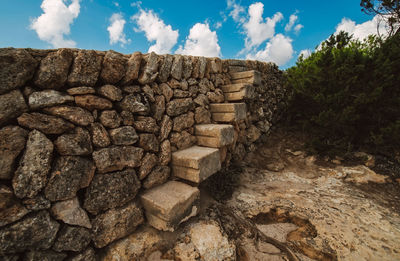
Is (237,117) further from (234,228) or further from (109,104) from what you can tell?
(109,104)

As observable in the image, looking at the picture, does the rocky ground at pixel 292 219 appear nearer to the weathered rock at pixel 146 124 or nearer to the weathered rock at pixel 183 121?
the weathered rock at pixel 183 121

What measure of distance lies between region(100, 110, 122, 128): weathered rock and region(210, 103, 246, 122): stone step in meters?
1.97

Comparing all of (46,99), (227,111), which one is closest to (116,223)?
(46,99)

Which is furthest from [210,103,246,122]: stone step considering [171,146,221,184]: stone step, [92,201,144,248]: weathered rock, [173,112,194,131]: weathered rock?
[92,201,144,248]: weathered rock

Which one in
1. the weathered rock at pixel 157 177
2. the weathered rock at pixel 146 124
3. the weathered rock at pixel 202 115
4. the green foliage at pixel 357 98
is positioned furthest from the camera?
the green foliage at pixel 357 98

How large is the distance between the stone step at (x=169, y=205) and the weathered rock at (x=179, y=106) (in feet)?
3.79

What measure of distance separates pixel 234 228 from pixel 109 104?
7.91 ft

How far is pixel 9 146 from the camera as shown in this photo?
1507mm

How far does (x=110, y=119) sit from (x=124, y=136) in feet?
0.87

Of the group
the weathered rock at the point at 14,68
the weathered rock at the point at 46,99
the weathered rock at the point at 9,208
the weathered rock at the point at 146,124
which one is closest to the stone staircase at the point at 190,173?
the weathered rock at the point at 146,124

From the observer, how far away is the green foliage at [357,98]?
12.2ft

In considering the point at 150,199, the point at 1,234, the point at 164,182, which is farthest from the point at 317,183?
the point at 1,234

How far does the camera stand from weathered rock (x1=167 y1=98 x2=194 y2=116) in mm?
2759

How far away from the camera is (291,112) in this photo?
5656mm
